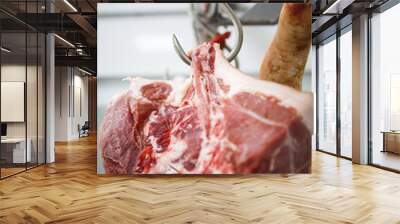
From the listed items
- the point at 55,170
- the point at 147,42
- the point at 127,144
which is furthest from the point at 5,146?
the point at 147,42

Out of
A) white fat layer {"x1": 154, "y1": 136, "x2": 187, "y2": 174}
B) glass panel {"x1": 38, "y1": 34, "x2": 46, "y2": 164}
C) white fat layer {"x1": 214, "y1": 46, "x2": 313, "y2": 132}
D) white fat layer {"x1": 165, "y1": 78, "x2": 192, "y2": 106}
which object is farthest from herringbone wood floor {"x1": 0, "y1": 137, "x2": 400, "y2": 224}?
white fat layer {"x1": 165, "y1": 78, "x2": 192, "y2": 106}

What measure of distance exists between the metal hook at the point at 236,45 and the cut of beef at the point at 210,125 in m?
0.13

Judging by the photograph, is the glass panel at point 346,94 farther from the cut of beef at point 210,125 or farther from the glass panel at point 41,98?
the glass panel at point 41,98

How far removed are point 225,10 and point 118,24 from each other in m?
1.72

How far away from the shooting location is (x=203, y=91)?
19.8ft

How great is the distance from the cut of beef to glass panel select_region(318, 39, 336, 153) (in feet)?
12.0

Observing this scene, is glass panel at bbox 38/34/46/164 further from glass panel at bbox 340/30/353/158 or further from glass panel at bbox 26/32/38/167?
glass panel at bbox 340/30/353/158

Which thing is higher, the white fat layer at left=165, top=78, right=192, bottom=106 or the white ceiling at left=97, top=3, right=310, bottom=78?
the white ceiling at left=97, top=3, right=310, bottom=78

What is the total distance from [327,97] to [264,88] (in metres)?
4.44

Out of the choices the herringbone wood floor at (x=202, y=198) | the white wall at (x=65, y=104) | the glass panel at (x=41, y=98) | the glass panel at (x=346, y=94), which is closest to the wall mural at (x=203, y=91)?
the herringbone wood floor at (x=202, y=198)

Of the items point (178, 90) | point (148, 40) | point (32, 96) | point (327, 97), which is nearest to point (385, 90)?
point (327, 97)

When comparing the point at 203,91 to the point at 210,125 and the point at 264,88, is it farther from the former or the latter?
the point at 264,88

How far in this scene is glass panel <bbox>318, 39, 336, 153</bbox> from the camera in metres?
9.33

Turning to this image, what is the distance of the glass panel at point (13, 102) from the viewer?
5832 millimetres
